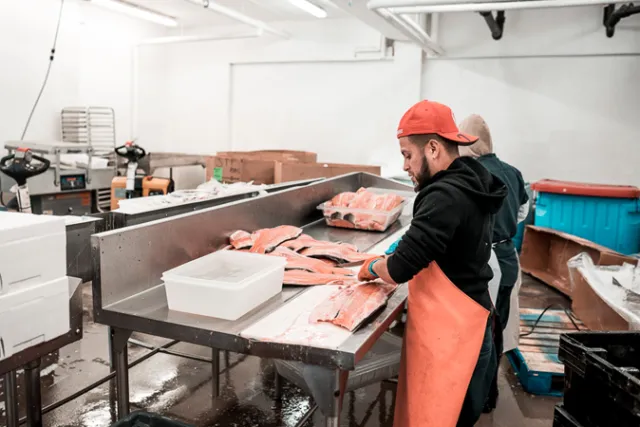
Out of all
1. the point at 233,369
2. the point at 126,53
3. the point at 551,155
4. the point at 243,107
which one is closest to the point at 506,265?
the point at 233,369

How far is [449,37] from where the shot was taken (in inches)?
255

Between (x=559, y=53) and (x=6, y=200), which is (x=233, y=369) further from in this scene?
(x=559, y=53)

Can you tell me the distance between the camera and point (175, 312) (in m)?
1.71

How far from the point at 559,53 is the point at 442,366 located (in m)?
5.47

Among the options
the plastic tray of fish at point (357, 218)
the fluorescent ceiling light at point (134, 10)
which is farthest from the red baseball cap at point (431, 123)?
the fluorescent ceiling light at point (134, 10)

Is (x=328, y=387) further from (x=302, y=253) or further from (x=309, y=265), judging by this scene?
(x=302, y=253)

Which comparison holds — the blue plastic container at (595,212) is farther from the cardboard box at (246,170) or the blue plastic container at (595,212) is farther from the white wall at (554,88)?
the cardboard box at (246,170)

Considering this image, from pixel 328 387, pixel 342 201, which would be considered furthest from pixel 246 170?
pixel 328 387

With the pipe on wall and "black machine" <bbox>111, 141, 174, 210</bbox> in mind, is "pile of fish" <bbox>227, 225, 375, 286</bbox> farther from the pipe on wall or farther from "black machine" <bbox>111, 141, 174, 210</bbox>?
"black machine" <bbox>111, 141, 174, 210</bbox>

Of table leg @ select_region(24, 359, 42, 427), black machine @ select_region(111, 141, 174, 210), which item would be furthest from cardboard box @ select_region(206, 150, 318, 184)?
table leg @ select_region(24, 359, 42, 427)

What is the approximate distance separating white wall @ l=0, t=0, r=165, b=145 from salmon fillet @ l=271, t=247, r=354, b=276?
5158 millimetres

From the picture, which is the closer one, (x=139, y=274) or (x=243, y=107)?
(x=139, y=274)

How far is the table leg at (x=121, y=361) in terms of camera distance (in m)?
1.73

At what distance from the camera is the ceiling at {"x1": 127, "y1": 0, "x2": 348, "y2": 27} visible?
262 inches
